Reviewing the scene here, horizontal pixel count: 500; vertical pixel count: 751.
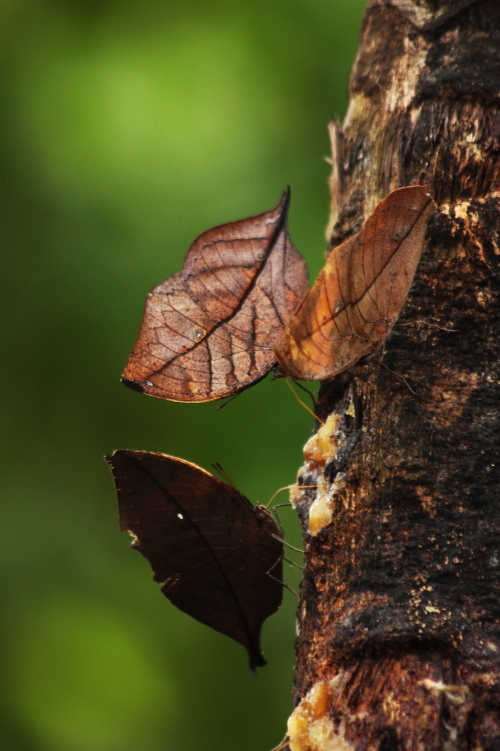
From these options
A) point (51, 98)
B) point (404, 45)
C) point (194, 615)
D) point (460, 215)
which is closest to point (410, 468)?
point (460, 215)

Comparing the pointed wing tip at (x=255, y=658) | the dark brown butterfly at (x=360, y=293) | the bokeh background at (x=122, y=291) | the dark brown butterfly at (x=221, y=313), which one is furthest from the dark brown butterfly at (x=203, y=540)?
the bokeh background at (x=122, y=291)

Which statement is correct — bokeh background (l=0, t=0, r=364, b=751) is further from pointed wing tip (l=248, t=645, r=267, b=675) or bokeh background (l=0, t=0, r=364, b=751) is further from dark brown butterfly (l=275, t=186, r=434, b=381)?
dark brown butterfly (l=275, t=186, r=434, b=381)

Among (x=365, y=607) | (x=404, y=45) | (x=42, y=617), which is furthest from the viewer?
(x=42, y=617)

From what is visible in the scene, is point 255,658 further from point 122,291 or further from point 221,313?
point 122,291

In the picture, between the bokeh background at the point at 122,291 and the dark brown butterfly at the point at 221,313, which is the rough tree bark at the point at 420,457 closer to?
the dark brown butterfly at the point at 221,313

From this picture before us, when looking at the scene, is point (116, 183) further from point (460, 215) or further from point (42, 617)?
point (460, 215)
